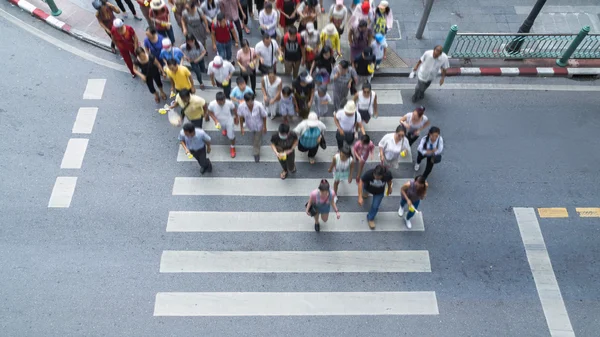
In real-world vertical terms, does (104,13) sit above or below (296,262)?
above

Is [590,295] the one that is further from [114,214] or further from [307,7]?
[114,214]

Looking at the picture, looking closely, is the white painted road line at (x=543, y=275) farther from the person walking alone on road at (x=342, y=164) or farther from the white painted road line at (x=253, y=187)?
the person walking alone on road at (x=342, y=164)

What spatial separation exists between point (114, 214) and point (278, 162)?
3.53 metres

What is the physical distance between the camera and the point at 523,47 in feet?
36.8

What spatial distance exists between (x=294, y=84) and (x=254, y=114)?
1.12m

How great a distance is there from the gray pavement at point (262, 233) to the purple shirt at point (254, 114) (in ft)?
3.52

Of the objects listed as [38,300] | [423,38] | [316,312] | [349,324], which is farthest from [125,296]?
[423,38]

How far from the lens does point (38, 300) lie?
7656mm

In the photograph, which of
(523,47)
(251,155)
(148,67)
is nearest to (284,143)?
(251,155)

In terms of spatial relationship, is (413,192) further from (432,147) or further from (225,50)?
(225,50)

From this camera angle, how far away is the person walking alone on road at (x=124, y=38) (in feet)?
30.4

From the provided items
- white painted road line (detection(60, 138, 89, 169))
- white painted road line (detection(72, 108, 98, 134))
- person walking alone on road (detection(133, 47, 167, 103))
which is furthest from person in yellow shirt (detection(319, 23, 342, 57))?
white painted road line (detection(60, 138, 89, 169))

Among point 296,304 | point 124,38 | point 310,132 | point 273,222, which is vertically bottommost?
point 296,304

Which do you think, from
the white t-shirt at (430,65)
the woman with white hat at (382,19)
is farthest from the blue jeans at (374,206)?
the woman with white hat at (382,19)
